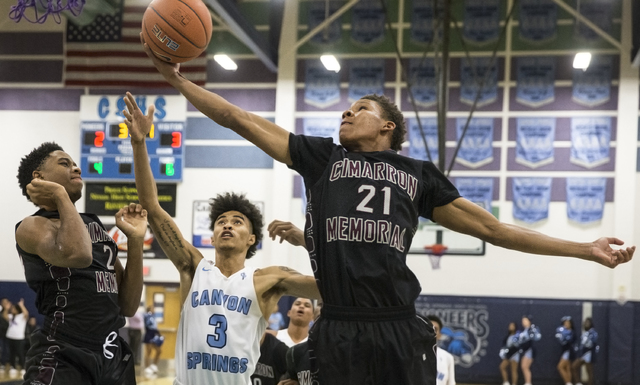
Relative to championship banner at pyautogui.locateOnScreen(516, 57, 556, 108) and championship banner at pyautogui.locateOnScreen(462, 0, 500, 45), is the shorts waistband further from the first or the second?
championship banner at pyautogui.locateOnScreen(462, 0, 500, 45)

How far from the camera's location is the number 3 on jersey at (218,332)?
4406 millimetres

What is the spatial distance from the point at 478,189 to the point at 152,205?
11.2 meters

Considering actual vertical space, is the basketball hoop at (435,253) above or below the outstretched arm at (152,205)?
below

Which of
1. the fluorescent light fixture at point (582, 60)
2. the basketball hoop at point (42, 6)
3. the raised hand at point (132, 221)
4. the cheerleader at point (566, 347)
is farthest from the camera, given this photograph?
the cheerleader at point (566, 347)

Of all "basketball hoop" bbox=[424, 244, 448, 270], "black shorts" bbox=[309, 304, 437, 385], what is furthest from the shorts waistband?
"basketball hoop" bbox=[424, 244, 448, 270]

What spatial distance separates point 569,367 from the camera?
1391 cm

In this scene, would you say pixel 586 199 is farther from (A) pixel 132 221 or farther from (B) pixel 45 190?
(B) pixel 45 190

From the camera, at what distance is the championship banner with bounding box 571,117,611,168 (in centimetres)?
1438

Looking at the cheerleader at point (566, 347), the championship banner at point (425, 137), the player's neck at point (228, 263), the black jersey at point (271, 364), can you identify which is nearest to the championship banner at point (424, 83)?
the championship banner at point (425, 137)

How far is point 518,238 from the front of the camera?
3270mm

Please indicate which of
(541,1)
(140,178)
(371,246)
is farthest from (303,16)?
(371,246)

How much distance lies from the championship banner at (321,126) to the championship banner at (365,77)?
0.67 meters

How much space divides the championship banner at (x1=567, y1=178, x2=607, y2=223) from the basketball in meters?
12.0

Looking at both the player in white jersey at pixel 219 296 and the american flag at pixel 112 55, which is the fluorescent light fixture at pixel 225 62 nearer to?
the american flag at pixel 112 55
